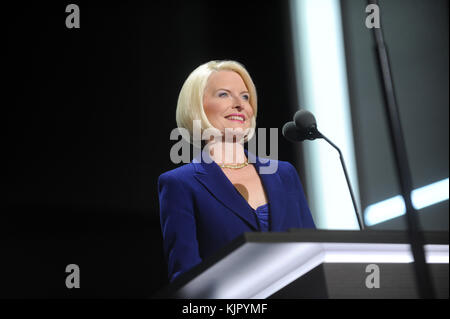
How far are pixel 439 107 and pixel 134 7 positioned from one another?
5.36 ft

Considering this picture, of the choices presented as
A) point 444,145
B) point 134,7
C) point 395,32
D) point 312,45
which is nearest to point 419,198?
point 444,145

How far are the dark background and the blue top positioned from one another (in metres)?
1.26

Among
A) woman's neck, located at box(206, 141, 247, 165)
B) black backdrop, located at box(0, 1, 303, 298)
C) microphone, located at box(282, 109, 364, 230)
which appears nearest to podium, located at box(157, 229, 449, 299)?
microphone, located at box(282, 109, 364, 230)

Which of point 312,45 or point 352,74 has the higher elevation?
point 312,45

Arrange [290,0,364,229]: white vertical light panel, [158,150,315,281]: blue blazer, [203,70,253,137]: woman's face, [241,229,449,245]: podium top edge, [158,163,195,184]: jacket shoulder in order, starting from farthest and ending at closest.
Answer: [290,0,364,229]: white vertical light panel < [203,70,253,137]: woman's face < [158,163,195,184]: jacket shoulder < [158,150,315,281]: blue blazer < [241,229,449,245]: podium top edge

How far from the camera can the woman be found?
1977mm

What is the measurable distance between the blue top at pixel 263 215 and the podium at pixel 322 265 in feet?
1.42

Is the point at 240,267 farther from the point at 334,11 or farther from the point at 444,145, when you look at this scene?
the point at 334,11

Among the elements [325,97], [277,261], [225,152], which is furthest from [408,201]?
[325,97]

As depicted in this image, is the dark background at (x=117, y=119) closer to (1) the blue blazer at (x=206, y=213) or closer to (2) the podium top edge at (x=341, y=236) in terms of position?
(1) the blue blazer at (x=206, y=213)

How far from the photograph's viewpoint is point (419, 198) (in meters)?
3.14

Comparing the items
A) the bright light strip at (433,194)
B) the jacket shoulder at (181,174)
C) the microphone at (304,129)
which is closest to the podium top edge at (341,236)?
the microphone at (304,129)

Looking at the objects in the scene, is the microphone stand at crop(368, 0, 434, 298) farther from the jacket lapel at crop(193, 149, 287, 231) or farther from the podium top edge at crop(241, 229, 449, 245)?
the jacket lapel at crop(193, 149, 287, 231)

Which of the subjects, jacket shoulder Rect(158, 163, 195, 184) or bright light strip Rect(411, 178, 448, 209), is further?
bright light strip Rect(411, 178, 448, 209)
